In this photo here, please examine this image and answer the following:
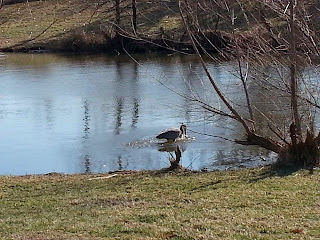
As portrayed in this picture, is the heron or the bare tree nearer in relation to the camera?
the bare tree

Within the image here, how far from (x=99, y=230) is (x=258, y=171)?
4.46 m

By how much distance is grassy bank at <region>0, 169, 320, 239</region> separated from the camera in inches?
228

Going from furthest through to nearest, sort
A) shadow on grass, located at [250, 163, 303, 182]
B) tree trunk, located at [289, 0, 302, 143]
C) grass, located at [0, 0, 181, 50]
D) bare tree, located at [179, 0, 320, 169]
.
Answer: grass, located at [0, 0, 181, 50], bare tree, located at [179, 0, 320, 169], tree trunk, located at [289, 0, 302, 143], shadow on grass, located at [250, 163, 303, 182]

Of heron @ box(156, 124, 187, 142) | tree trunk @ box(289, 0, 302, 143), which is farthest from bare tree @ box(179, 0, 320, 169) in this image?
heron @ box(156, 124, 187, 142)

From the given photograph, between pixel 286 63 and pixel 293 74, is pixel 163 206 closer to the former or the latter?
pixel 293 74

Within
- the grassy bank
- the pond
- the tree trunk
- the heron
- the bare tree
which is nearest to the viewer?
the grassy bank

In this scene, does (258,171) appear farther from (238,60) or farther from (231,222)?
(231,222)

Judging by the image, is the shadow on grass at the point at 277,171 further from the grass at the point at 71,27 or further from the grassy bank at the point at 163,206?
the grass at the point at 71,27

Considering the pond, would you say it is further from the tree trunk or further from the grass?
the grass

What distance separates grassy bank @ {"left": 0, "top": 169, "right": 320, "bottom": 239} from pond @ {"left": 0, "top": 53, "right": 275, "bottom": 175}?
6.88 feet


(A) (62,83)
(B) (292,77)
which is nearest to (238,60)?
(B) (292,77)

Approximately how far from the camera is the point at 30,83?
22641 mm

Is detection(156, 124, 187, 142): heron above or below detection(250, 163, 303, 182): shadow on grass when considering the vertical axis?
below

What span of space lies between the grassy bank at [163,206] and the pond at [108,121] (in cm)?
210
